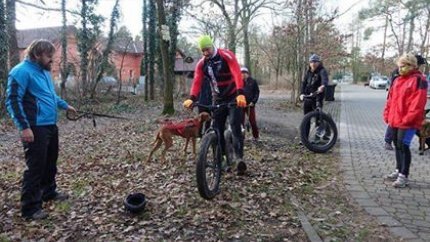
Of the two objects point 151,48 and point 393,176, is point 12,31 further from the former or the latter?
point 393,176

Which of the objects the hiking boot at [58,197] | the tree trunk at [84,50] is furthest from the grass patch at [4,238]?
the tree trunk at [84,50]

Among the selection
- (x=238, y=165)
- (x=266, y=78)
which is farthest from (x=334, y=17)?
(x=266, y=78)

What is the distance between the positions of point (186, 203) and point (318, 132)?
4.49 meters

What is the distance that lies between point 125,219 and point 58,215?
82cm

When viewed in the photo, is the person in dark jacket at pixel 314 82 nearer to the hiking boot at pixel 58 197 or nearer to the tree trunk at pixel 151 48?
the hiking boot at pixel 58 197

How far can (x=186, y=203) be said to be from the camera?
498 centimetres

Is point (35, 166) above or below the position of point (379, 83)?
below

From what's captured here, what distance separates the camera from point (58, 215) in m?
4.81

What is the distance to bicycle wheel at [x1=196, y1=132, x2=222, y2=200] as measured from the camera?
4.73 m

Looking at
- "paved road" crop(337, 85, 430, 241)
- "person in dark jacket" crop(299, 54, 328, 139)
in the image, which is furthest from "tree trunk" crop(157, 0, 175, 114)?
"paved road" crop(337, 85, 430, 241)

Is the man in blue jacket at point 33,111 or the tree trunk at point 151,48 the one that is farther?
the tree trunk at point 151,48

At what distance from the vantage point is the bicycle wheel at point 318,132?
329 inches

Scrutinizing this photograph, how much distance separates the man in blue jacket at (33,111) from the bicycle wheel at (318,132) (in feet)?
16.5

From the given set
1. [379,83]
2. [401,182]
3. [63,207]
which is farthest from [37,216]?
[379,83]
